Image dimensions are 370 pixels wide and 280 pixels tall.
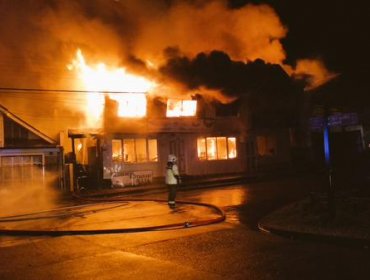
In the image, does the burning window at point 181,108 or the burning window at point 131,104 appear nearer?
the burning window at point 131,104

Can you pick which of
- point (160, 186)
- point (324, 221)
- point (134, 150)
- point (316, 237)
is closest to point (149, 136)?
point (134, 150)

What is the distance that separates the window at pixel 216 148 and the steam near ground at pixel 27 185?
9.64 metres

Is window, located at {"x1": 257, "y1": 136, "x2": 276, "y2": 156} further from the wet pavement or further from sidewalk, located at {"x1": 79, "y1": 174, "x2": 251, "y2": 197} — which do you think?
the wet pavement

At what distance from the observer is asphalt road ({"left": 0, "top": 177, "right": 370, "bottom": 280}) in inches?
252

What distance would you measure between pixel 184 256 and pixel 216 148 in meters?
20.7

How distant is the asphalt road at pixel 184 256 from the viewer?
252 inches

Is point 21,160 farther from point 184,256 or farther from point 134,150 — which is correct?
point 184,256

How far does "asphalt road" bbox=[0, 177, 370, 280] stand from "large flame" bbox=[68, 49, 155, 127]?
14.8 metres

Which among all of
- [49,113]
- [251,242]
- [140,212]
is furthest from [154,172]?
[251,242]

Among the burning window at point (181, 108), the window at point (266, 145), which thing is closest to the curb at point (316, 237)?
the burning window at point (181, 108)

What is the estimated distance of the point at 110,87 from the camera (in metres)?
26.4

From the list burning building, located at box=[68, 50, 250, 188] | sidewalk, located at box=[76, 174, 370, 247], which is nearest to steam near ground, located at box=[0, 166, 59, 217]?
burning building, located at box=[68, 50, 250, 188]

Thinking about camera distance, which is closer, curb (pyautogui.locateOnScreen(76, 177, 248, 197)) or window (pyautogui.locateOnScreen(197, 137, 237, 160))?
curb (pyautogui.locateOnScreen(76, 177, 248, 197))

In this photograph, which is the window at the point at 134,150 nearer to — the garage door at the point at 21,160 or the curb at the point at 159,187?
the curb at the point at 159,187
